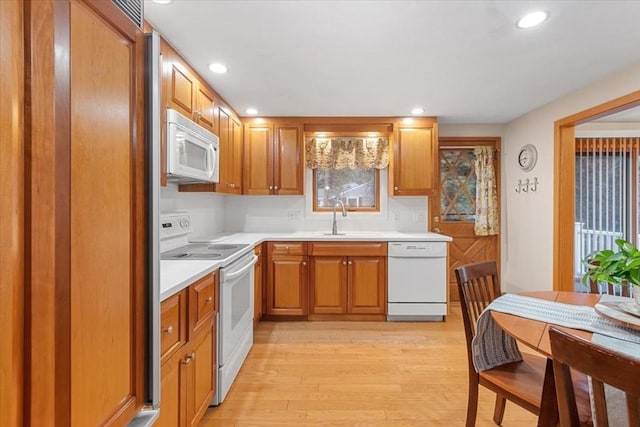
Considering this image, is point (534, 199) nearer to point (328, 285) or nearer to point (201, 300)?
point (328, 285)

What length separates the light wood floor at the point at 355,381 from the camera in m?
1.85

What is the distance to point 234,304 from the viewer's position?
2.17m

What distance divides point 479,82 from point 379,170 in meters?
1.52

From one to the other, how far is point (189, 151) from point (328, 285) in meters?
1.89

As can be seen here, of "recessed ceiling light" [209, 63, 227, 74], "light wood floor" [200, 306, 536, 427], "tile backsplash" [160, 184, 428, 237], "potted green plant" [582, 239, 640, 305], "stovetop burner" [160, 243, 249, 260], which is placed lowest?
"light wood floor" [200, 306, 536, 427]

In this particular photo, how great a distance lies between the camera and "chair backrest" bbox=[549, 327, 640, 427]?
649 mm

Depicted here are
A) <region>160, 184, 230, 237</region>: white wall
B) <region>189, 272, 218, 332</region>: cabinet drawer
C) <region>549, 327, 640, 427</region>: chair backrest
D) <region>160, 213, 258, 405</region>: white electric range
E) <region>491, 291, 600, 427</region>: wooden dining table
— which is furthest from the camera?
<region>160, 184, 230, 237</region>: white wall

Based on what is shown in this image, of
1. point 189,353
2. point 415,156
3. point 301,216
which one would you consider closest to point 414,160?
point 415,156

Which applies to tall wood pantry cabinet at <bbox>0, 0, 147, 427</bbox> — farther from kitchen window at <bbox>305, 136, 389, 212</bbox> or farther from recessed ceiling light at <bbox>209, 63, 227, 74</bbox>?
kitchen window at <bbox>305, 136, 389, 212</bbox>

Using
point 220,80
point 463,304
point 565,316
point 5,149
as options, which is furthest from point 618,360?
point 220,80

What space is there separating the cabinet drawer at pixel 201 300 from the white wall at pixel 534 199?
3.24 metres

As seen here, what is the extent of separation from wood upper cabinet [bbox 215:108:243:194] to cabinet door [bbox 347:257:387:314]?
144 centimetres

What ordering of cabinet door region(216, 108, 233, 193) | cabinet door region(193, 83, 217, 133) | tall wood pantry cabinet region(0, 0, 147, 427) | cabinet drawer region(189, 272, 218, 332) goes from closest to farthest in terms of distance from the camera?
tall wood pantry cabinet region(0, 0, 147, 427) → cabinet drawer region(189, 272, 218, 332) → cabinet door region(193, 83, 217, 133) → cabinet door region(216, 108, 233, 193)

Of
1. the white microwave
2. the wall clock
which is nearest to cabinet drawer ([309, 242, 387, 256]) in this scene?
the white microwave
